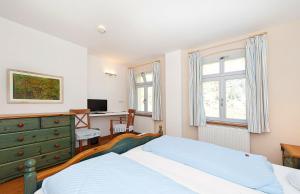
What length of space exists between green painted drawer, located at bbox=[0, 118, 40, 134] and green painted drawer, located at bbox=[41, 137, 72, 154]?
0.34 m

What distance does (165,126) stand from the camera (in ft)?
12.8

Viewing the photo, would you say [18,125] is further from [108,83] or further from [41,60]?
[108,83]

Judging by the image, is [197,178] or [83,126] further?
[83,126]

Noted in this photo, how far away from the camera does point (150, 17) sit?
2193mm

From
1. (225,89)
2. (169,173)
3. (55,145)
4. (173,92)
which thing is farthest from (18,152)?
(225,89)

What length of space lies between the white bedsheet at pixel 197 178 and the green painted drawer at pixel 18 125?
163cm

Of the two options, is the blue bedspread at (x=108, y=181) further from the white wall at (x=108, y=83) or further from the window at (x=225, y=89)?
the white wall at (x=108, y=83)

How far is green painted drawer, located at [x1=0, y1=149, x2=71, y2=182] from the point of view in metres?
2.02

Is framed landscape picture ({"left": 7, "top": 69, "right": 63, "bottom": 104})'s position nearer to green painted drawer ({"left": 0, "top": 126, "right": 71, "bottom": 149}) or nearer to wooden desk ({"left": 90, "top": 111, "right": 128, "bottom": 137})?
green painted drawer ({"left": 0, "top": 126, "right": 71, "bottom": 149})

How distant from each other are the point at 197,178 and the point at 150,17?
2.14 meters

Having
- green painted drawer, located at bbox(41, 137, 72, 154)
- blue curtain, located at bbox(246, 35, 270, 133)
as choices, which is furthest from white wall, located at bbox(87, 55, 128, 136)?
blue curtain, located at bbox(246, 35, 270, 133)

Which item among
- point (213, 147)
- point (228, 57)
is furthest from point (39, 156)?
point (228, 57)

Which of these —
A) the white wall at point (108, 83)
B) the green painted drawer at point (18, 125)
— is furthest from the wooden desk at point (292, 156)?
the white wall at point (108, 83)

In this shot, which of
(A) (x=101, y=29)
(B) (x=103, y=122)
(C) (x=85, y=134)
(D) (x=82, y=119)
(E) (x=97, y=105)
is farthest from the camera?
(B) (x=103, y=122)
